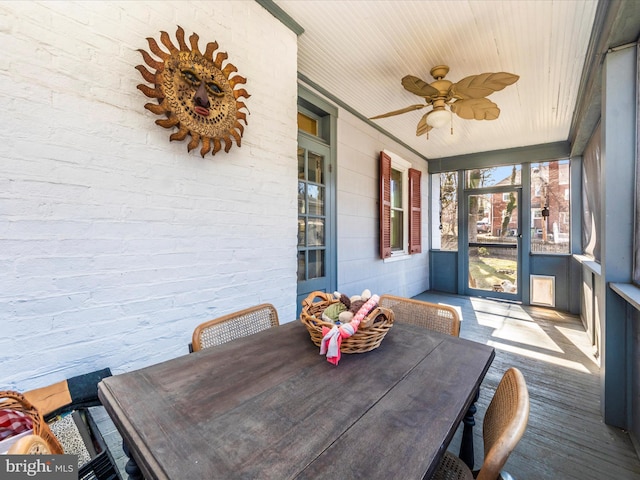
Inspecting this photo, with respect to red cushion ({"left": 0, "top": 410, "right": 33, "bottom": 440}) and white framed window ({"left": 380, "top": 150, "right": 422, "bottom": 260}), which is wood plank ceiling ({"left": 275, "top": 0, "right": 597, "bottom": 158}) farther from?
red cushion ({"left": 0, "top": 410, "right": 33, "bottom": 440})

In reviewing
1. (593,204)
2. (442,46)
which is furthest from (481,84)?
(593,204)

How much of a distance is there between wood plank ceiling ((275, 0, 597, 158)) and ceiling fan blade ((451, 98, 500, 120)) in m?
0.40

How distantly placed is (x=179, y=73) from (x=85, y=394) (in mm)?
1556

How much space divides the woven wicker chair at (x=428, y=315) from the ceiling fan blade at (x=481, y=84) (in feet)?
5.46

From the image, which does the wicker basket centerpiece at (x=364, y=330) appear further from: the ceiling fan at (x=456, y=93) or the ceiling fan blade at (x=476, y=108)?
the ceiling fan blade at (x=476, y=108)

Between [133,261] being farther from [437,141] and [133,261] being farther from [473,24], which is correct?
[437,141]

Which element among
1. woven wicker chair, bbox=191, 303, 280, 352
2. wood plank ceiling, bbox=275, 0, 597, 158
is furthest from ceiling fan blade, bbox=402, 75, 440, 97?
woven wicker chair, bbox=191, 303, 280, 352

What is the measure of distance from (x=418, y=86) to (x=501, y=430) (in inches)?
94.7

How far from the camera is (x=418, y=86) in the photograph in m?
2.34

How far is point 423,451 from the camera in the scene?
618 mm

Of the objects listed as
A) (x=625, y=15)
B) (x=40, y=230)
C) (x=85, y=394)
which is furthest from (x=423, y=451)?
(x=625, y=15)

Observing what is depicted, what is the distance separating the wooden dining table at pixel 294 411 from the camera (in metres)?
0.59

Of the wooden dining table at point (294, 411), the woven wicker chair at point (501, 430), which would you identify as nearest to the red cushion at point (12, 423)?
the wooden dining table at point (294, 411)

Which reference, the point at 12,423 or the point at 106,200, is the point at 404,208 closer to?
the point at 106,200
